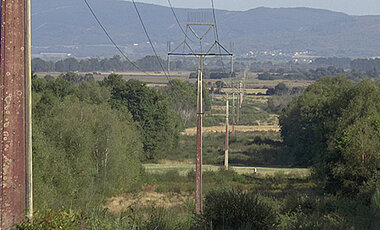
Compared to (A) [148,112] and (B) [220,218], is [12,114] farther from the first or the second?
(A) [148,112]

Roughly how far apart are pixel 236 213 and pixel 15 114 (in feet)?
17.7

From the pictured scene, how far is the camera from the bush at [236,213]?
13.3 metres

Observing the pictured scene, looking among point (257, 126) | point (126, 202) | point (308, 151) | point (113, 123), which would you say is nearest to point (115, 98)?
point (308, 151)

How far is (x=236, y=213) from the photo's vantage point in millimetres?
13461

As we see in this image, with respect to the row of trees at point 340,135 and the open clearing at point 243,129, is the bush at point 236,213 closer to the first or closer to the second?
the row of trees at point 340,135

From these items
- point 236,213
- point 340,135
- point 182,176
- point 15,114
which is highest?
point 15,114

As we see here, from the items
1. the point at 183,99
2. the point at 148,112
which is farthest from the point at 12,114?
the point at 183,99

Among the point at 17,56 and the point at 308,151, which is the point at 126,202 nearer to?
the point at 17,56

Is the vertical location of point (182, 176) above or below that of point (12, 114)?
below

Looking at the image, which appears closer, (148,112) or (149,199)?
(149,199)

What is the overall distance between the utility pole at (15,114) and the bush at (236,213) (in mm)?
4027

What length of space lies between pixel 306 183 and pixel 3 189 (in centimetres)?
3919

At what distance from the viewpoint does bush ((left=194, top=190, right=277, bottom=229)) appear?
523 inches

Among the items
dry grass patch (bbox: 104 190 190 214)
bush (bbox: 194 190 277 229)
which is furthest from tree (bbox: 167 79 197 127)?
bush (bbox: 194 190 277 229)
